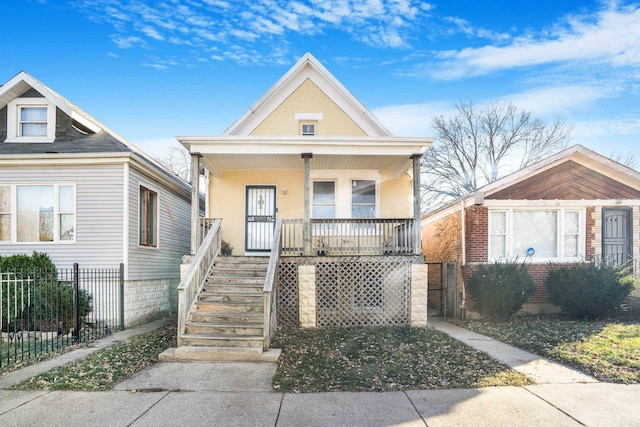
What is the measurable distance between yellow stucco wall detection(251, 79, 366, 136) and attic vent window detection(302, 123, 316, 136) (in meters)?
0.15

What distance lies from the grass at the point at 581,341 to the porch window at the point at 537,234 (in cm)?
193

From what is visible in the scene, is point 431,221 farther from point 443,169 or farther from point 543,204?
point 443,169

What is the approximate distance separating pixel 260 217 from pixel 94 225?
460 centimetres

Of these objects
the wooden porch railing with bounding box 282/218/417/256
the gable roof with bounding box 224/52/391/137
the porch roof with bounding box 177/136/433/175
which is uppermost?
the gable roof with bounding box 224/52/391/137

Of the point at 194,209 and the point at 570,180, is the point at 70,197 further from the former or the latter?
the point at 570,180

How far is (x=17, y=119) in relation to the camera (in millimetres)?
11867

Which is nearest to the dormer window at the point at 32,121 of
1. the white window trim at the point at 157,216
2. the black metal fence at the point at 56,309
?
the white window trim at the point at 157,216

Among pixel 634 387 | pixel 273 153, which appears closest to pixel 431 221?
pixel 273 153

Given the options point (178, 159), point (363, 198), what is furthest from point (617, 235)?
point (178, 159)

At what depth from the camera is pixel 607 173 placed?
39.5 feet

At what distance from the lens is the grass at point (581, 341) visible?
20.9 ft

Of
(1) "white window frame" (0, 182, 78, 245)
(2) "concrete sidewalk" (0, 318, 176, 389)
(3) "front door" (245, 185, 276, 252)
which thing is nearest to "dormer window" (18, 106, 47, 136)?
(1) "white window frame" (0, 182, 78, 245)

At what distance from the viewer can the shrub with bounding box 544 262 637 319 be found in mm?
10453

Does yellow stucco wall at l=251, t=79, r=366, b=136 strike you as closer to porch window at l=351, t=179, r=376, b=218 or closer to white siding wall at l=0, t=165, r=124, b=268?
porch window at l=351, t=179, r=376, b=218
